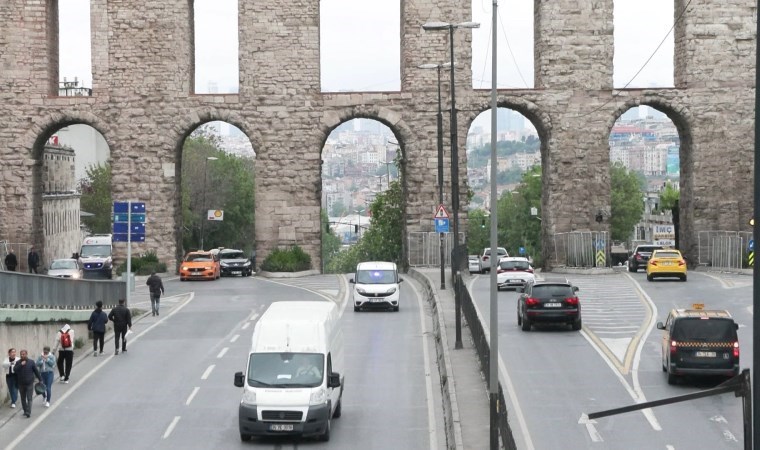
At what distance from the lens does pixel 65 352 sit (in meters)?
33.7

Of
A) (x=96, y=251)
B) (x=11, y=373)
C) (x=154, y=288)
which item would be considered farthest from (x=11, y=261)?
(x=11, y=373)

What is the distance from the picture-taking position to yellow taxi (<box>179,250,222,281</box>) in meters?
64.9

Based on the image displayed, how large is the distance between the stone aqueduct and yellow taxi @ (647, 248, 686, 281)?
8.29m

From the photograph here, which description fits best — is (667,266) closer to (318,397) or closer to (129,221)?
(129,221)

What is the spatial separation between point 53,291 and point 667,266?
3067 cm

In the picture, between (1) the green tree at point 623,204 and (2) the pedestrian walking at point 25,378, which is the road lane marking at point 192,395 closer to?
(2) the pedestrian walking at point 25,378

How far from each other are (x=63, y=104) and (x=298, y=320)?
43923mm

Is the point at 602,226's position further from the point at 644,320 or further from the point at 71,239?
the point at 71,239

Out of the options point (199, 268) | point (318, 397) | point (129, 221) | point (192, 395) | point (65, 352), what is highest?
point (129, 221)

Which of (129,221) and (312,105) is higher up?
(312,105)

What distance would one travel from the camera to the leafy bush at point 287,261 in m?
67.2

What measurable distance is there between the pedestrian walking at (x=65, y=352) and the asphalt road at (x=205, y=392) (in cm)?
43

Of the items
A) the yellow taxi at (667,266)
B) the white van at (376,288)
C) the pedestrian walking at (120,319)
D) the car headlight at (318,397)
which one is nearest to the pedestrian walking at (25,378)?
the car headlight at (318,397)

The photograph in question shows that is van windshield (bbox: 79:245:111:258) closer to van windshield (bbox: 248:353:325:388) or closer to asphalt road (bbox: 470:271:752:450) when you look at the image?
asphalt road (bbox: 470:271:752:450)
